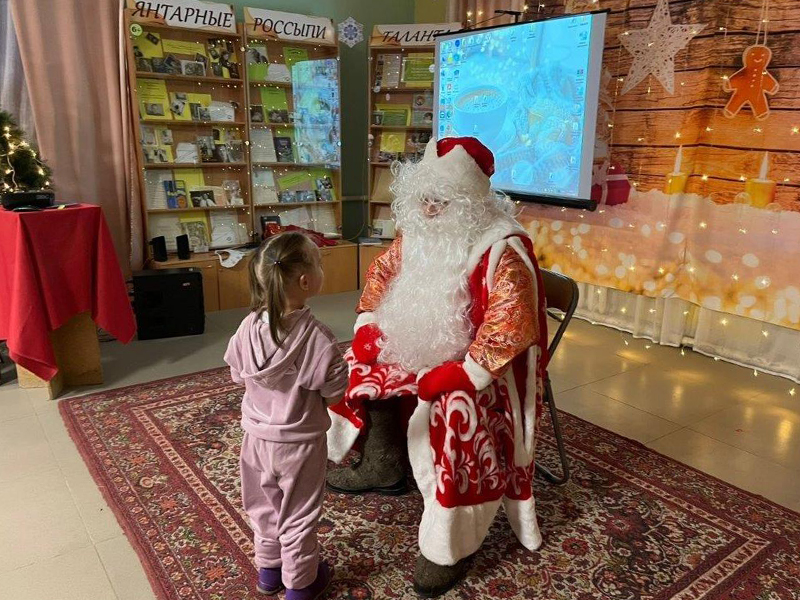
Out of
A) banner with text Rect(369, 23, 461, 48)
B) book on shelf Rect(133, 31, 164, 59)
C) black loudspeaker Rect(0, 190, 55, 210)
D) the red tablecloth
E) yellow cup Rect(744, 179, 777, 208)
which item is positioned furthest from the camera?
banner with text Rect(369, 23, 461, 48)

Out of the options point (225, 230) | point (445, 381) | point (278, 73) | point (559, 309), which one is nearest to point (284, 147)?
point (278, 73)

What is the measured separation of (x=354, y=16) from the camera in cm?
499

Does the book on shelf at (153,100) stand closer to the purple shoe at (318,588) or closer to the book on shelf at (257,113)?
the book on shelf at (257,113)

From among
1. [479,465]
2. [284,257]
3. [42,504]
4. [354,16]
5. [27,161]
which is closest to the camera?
[284,257]

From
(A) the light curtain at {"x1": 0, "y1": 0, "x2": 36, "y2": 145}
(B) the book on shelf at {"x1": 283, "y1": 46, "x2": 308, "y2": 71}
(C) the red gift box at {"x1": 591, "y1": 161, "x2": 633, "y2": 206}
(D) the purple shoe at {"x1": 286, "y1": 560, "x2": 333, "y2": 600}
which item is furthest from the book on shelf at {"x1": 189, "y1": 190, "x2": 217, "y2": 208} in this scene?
(D) the purple shoe at {"x1": 286, "y1": 560, "x2": 333, "y2": 600}

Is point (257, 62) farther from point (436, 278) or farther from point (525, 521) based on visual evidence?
point (525, 521)

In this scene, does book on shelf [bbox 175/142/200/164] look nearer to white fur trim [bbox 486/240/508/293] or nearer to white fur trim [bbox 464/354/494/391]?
white fur trim [bbox 486/240/508/293]

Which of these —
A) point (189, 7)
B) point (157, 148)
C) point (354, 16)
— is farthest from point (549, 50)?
point (157, 148)

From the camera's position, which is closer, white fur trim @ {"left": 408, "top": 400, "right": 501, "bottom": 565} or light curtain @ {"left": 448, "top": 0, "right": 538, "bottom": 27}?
white fur trim @ {"left": 408, "top": 400, "right": 501, "bottom": 565}

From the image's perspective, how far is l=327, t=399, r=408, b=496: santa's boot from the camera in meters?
2.06

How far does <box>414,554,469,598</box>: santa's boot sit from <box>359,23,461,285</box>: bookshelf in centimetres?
328

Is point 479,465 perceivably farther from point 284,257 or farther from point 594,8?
point 594,8

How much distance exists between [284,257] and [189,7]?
11.1ft

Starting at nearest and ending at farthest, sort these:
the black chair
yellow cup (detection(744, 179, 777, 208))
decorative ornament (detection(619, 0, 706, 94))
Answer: the black chair, yellow cup (detection(744, 179, 777, 208)), decorative ornament (detection(619, 0, 706, 94))
